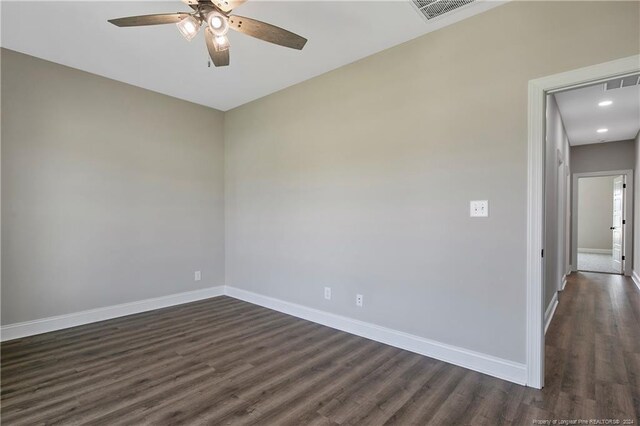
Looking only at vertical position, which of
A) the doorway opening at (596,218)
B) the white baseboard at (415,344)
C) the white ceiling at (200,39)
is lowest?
the white baseboard at (415,344)

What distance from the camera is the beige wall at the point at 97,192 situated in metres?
3.06

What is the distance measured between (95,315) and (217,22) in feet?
11.1

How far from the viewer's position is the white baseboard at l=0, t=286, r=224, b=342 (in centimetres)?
305

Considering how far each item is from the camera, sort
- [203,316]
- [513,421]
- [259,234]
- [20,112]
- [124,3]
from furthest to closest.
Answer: [259,234]
[203,316]
[20,112]
[124,3]
[513,421]

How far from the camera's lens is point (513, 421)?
1.85 metres

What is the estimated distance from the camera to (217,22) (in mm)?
1991

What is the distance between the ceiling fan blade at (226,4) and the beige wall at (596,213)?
11.6m

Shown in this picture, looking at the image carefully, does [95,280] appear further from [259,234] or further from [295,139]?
[295,139]

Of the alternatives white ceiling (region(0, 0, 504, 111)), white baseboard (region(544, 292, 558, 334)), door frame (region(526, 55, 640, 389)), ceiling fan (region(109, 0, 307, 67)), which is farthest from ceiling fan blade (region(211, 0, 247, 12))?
white baseboard (region(544, 292, 558, 334))

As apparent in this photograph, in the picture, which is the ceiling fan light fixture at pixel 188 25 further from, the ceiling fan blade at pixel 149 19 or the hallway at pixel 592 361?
the hallway at pixel 592 361

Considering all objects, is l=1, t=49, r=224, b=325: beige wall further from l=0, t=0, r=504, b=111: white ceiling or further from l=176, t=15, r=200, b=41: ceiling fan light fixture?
l=176, t=15, r=200, b=41: ceiling fan light fixture

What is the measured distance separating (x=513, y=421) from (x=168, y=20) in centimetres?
324

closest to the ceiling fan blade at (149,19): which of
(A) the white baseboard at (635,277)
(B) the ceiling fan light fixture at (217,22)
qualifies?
(B) the ceiling fan light fixture at (217,22)

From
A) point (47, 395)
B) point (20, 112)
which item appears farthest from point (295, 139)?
point (47, 395)
